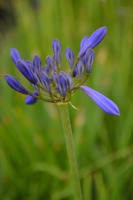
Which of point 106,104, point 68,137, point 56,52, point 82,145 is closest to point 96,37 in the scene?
point 56,52

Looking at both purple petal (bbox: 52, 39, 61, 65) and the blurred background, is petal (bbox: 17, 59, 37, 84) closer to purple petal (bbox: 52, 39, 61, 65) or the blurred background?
purple petal (bbox: 52, 39, 61, 65)

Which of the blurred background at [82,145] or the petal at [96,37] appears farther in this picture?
the blurred background at [82,145]

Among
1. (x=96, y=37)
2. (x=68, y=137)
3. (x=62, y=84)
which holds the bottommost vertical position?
(x=68, y=137)

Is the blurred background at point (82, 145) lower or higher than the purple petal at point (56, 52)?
lower

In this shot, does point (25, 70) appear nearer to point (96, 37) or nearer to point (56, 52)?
point (56, 52)

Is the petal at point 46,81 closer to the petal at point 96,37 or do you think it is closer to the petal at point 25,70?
the petal at point 25,70

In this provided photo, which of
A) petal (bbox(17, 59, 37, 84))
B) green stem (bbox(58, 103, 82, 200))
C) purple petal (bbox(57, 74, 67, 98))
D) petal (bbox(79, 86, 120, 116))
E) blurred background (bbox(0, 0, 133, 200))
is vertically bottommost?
blurred background (bbox(0, 0, 133, 200))

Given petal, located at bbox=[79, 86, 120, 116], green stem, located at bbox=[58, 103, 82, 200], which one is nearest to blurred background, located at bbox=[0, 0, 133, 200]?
green stem, located at bbox=[58, 103, 82, 200]

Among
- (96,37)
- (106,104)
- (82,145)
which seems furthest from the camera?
(82,145)

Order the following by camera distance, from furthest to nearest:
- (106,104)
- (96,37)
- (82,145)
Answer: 1. (82,145)
2. (96,37)
3. (106,104)

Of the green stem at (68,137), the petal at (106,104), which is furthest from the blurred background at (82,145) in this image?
the petal at (106,104)

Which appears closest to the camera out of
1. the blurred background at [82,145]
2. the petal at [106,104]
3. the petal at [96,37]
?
the petal at [106,104]
